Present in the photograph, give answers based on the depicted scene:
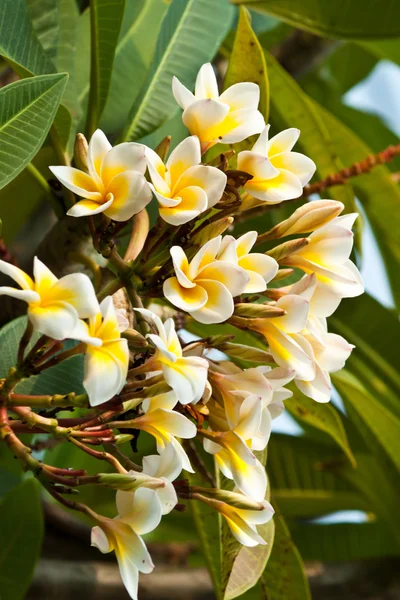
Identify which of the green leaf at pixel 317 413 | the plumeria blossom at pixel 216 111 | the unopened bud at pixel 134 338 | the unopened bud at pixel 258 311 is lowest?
the green leaf at pixel 317 413

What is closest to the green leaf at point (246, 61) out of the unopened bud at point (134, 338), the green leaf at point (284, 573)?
the unopened bud at point (134, 338)

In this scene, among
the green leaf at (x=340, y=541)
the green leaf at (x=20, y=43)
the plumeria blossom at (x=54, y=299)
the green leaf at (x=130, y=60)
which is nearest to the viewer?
the plumeria blossom at (x=54, y=299)

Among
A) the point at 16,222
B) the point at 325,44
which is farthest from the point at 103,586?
the point at 325,44

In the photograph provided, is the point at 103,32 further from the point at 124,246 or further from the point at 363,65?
the point at 363,65

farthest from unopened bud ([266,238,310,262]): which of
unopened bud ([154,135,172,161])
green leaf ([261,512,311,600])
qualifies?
green leaf ([261,512,311,600])

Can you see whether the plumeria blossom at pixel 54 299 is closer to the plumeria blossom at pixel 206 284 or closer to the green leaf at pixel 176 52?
the plumeria blossom at pixel 206 284

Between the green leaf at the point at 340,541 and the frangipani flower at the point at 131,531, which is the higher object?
the frangipani flower at the point at 131,531
